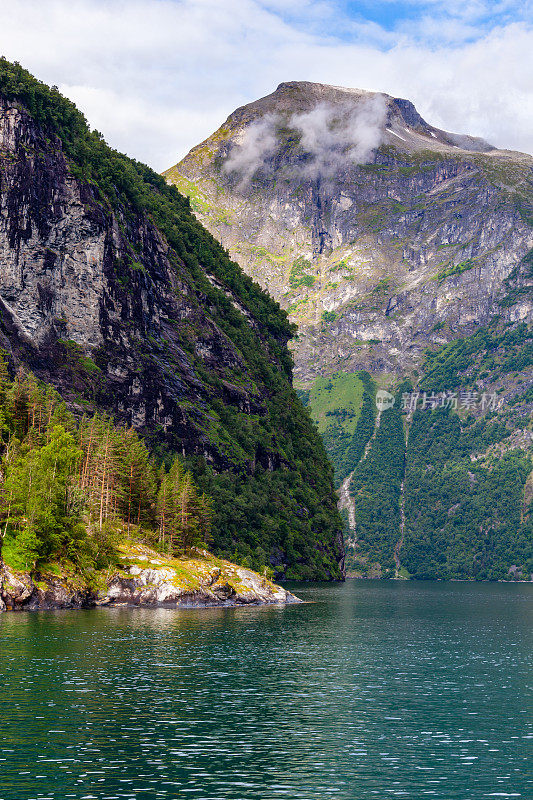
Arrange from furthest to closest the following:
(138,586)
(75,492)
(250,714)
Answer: (75,492)
(138,586)
(250,714)

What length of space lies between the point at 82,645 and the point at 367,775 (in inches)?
1715

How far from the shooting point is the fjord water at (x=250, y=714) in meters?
37.7

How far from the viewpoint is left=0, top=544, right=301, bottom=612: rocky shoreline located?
108 metres

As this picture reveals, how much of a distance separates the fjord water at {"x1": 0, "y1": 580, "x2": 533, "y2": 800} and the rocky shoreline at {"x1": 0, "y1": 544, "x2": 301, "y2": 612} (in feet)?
28.6

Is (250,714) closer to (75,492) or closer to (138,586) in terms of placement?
(138,586)

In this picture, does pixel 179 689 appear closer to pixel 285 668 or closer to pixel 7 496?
pixel 285 668

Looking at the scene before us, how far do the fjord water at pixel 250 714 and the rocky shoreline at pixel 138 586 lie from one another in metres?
8.73

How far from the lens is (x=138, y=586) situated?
12219 centimetres

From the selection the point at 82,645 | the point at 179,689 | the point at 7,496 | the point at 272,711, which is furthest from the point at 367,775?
the point at 7,496

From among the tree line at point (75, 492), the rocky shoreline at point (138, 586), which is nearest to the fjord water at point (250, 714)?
the rocky shoreline at point (138, 586)

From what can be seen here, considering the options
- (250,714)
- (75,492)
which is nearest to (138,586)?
(75,492)

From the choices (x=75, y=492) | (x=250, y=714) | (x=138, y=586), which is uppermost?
(x=75, y=492)

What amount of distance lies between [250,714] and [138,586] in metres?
72.4

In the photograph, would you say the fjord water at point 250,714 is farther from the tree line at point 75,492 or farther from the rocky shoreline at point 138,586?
the tree line at point 75,492
